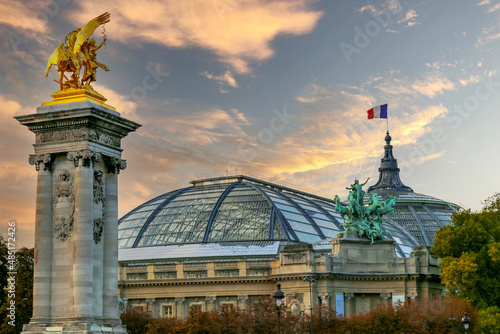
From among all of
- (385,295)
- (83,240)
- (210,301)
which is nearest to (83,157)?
(83,240)

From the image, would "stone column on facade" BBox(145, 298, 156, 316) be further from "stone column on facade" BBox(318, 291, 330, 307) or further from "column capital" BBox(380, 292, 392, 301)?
"column capital" BBox(380, 292, 392, 301)

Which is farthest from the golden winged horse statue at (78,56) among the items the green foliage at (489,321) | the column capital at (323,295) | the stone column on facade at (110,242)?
the column capital at (323,295)

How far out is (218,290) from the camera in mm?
99938

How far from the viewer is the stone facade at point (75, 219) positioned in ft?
131

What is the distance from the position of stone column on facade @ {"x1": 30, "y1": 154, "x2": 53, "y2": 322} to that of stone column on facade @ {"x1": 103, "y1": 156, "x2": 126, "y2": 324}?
9.00ft

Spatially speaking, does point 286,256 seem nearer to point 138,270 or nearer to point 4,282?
point 138,270

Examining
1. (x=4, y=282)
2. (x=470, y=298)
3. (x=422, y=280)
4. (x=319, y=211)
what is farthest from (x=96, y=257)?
(x=319, y=211)

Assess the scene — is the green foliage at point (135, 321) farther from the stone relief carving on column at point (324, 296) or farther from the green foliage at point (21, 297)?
the stone relief carving on column at point (324, 296)

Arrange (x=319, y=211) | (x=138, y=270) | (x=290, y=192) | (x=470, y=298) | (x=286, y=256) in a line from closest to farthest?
1. (x=470, y=298)
2. (x=286, y=256)
3. (x=138, y=270)
4. (x=319, y=211)
5. (x=290, y=192)

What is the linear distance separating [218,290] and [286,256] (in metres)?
9.80

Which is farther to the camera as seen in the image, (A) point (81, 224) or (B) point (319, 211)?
(B) point (319, 211)

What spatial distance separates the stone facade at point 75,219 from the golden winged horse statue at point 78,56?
6.69ft

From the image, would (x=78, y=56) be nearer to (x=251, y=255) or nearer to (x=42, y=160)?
(x=42, y=160)

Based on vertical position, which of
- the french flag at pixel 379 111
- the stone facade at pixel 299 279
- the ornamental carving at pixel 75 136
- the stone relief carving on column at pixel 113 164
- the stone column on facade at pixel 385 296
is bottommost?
the stone column on facade at pixel 385 296
